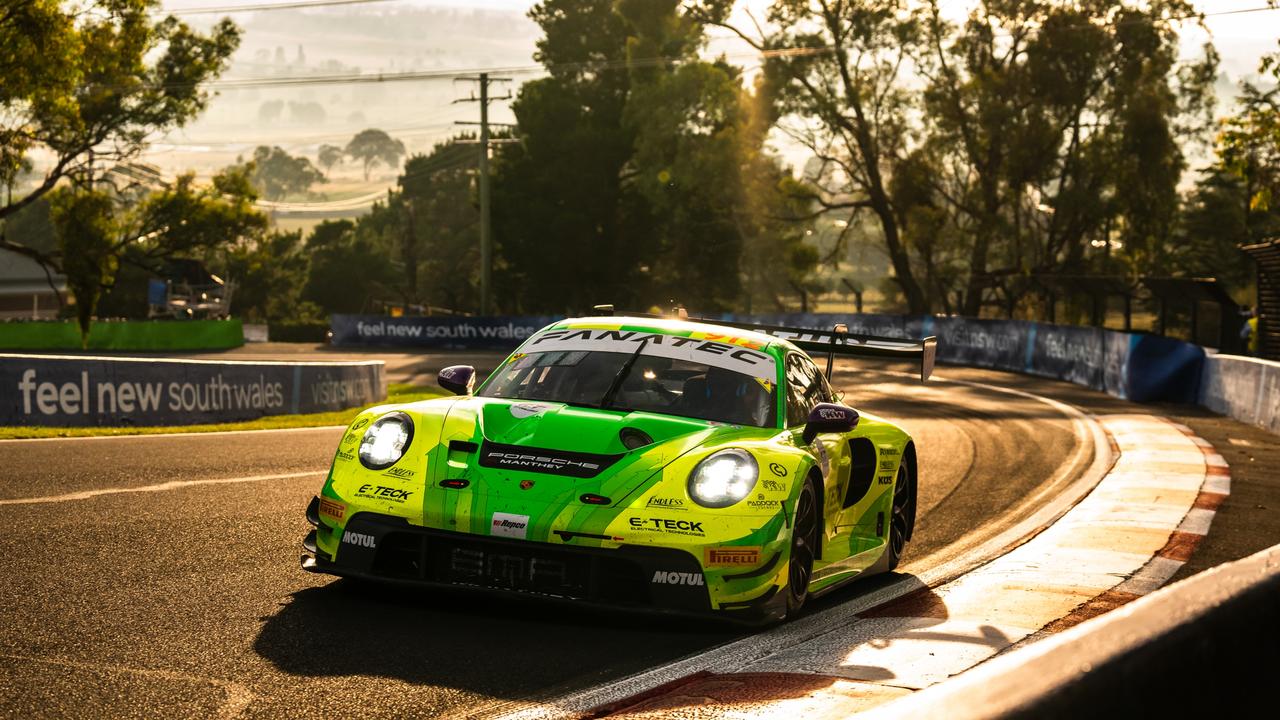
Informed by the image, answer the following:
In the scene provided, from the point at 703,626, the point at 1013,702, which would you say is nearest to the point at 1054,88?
the point at 703,626

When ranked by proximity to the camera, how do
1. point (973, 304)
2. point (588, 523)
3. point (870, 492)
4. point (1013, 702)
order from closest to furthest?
point (1013, 702) → point (588, 523) → point (870, 492) → point (973, 304)

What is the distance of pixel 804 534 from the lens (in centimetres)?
703

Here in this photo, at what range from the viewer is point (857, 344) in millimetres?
9742

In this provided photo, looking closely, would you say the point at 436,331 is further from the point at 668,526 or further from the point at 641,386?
the point at 668,526

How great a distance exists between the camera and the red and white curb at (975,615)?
5.35m

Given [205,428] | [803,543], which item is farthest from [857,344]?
[205,428]

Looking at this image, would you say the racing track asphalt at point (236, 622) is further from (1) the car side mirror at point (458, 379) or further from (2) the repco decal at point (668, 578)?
(1) the car side mirror at point (458, 379)

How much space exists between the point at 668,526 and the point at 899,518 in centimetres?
309

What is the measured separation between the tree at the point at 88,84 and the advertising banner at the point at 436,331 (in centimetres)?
1181

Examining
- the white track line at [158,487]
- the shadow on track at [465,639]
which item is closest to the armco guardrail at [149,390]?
the white track line at [158,487]

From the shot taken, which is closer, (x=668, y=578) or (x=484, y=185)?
(x=668, y=578)

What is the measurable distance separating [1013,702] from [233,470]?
33.0 ft

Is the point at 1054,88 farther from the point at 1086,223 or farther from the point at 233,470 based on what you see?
the point at 233,470

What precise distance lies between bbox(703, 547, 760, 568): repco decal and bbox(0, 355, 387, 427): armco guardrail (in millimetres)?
12198
